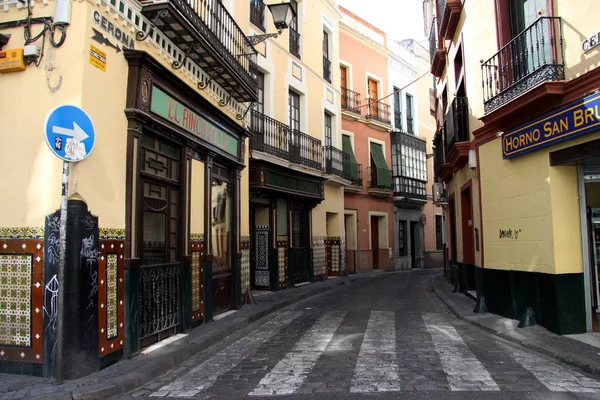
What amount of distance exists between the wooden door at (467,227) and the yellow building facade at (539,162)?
235 centimetres

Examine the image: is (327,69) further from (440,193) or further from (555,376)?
(555,376)

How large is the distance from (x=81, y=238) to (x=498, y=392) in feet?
14.8

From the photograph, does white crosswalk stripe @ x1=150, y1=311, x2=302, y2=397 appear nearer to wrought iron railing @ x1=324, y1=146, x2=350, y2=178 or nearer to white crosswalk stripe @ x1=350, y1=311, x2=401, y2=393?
white crosswalk stripe @ x1=350, y1=311, x2=401, y2=393

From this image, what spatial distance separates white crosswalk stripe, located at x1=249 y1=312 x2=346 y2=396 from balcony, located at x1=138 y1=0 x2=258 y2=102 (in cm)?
469

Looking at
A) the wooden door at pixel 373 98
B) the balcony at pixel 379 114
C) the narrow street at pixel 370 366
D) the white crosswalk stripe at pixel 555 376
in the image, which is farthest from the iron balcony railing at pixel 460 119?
the wooden door at pixel 373 98

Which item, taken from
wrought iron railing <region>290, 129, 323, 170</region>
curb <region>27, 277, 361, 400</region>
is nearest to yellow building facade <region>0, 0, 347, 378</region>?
curb <region>27, 277, 361, 400</region>

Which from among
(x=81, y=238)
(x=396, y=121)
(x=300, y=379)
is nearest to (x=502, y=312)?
(x=300, y=379)

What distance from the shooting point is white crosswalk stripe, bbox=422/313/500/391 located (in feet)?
16.3

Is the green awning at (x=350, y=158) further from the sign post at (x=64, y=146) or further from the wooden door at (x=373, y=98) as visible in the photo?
the sign post at (x=64, y=146)

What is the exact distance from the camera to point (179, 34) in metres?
7.10

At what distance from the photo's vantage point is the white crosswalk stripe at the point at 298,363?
500cm

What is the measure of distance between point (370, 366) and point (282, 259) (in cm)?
875

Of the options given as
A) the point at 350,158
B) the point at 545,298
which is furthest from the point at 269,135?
the point at 545,298

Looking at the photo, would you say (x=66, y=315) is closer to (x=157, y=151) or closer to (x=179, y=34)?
(x=157, y=151)
